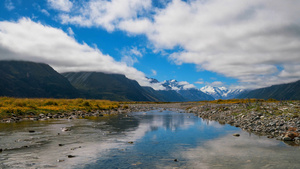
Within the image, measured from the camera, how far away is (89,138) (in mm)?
16625

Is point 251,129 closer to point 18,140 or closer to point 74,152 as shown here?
point 74,152

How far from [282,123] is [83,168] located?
2042 cm

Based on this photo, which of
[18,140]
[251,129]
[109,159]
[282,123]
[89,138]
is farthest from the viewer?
[251,129]

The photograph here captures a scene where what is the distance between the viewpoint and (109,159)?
11094 millimetres

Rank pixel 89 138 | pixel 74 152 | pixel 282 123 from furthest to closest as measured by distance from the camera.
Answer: pixel 282 123, pixel 89 138, pixel 74 152

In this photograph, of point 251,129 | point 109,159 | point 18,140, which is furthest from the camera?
point 251,129

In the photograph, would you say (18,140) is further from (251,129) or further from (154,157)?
(251,129)

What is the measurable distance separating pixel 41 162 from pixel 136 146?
6.27 meters

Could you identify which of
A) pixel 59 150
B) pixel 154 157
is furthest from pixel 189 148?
pixel 59 150

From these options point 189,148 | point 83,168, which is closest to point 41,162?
point 83,168

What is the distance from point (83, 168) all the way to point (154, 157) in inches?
160

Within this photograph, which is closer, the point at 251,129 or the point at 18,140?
the point at 18,140

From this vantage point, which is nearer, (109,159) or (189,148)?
(109,159)

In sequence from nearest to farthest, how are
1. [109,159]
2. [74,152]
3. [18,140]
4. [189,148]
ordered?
[109,159]
[74,152]
[189,148]
[18,140]
